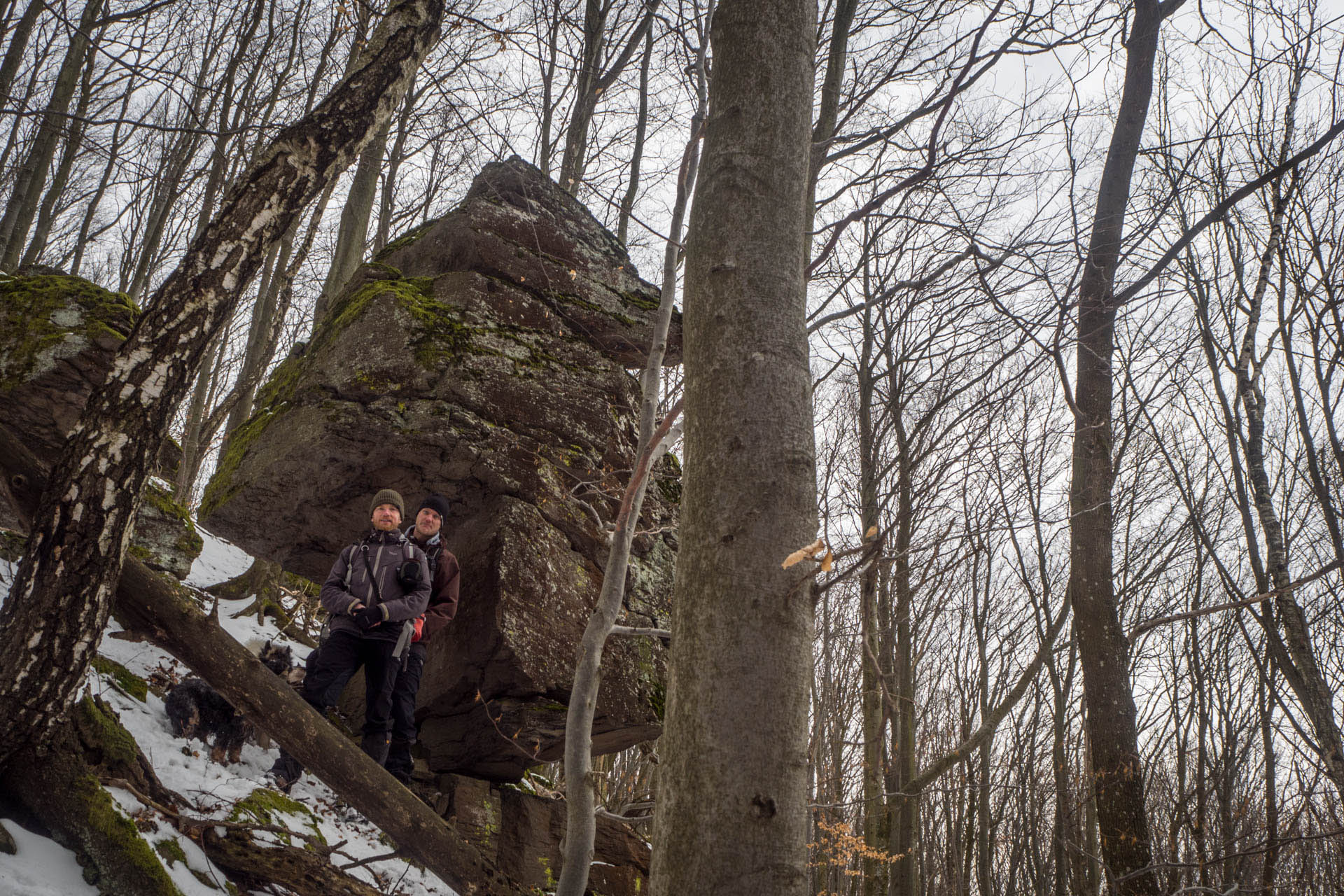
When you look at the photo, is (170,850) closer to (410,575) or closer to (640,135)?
(410,575)

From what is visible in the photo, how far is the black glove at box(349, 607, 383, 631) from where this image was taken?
170 inches

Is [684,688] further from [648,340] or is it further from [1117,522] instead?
[1117,522]

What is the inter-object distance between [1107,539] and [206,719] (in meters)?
6.05

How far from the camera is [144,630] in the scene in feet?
10.2

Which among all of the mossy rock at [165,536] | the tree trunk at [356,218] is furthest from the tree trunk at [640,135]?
the mossy rock at [165,536]

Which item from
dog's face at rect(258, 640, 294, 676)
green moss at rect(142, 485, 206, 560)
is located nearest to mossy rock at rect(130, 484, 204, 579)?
green moss at rect(142, 485, 206, 560)

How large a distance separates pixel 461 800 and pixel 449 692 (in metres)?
0.87

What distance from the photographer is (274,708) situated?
322cm

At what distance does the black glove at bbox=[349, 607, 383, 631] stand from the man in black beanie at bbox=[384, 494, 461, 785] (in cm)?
29

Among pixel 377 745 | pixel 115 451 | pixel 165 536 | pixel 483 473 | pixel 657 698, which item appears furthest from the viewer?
pixel 165 536

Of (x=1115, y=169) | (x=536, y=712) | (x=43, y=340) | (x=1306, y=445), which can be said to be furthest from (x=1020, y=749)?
(x=43, y=340)

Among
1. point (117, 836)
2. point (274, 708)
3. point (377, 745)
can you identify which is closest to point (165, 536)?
point (377, 745)

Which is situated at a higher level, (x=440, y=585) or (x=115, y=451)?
(x=115, y=451)

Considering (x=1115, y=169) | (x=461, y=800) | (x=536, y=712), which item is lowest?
(x=461, y=800)
